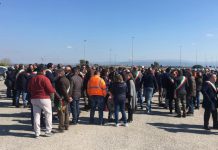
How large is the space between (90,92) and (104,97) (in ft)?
1.90

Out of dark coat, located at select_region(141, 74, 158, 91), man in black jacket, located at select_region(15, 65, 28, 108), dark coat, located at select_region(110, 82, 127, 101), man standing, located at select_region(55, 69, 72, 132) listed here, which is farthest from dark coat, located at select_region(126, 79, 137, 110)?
man in black jacket, located at select_region(15, 65, 28, 108)

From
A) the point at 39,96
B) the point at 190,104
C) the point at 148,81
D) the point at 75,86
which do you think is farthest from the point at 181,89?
the point at 39,96

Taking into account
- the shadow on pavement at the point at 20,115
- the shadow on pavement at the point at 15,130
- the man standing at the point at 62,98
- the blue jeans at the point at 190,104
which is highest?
the man standing at the point at 62,98

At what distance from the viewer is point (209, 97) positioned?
9.75m

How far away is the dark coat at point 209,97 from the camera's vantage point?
9.72 metres

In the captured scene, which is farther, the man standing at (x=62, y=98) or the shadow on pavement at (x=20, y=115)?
the shadow on pavement at (x=20, y=115)

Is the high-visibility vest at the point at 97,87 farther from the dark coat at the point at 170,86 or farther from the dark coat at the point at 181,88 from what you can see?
the dark coat at the point at 170,86

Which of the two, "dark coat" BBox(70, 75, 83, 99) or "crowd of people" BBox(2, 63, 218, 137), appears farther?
"dark coat" BBox(70, 75, 83, 99)

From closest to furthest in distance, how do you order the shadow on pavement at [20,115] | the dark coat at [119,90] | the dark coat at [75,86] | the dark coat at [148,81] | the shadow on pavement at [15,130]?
the shadow on pavement at [15,130], the dark coat at [119,90], the dark coat at [75,86], the shadow on pavement at [20,115], the dark coat at [148,81]

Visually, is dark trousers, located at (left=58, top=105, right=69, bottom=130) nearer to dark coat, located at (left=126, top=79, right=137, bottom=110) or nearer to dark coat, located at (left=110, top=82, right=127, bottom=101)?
dark coat, located at (left=110, top=82, right=127, bottom=101)

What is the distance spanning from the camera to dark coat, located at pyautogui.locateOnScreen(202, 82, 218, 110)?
972cm

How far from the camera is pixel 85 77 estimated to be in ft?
42.7

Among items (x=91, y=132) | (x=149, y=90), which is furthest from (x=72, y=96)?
(x=149, y=90)

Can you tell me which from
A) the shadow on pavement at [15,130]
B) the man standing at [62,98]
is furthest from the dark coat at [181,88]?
the shadow on pavement at [15,130]
